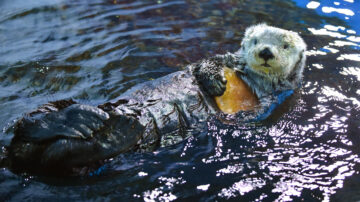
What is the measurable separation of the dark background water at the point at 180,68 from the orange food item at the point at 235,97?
0.82 feet

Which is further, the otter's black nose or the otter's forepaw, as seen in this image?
the otter's black nose

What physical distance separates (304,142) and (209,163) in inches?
38.7

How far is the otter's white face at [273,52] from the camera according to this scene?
12.8 ft

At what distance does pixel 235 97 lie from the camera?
3.90m

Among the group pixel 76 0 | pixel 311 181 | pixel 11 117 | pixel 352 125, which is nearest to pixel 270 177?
pixel 311 181

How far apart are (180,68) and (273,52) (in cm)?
143

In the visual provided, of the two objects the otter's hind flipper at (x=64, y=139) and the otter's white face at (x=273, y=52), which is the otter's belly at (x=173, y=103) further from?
the otter's white face at (x=273, y=52)

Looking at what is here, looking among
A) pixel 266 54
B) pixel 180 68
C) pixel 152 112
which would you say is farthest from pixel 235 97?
pixel 180 68

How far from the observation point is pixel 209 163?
10.2 feet

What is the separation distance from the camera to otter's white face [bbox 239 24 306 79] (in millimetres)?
3895

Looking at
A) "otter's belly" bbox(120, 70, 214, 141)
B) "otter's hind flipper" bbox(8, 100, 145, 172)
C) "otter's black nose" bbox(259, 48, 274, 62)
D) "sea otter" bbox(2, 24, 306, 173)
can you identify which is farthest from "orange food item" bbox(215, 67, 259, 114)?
"otter's hind flipper" bbox(8, 100, 145, 172)

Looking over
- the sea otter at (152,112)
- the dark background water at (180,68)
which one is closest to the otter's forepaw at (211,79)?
the sea otter at (152,112)

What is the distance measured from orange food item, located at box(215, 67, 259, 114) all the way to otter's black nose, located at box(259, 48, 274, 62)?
39cm

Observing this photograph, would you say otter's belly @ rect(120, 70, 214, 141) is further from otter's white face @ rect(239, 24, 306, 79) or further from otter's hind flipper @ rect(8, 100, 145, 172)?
otter's white face @ rect(239, 24, 306, 79)
